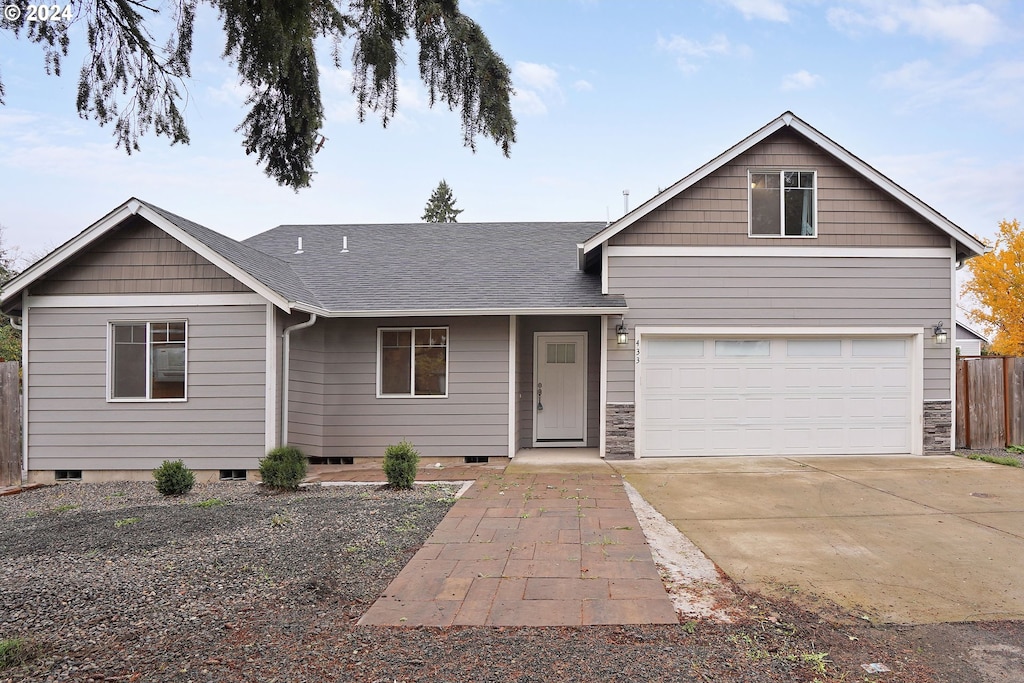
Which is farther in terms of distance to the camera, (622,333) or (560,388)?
(560,388)

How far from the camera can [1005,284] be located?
24266 mm

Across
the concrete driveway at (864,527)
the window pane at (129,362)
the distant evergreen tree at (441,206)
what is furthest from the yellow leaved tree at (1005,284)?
the distant evergreen tree at (441,206)

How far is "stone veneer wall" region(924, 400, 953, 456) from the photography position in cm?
1010

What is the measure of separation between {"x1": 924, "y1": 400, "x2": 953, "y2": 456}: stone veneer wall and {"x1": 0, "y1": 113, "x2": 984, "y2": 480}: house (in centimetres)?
2

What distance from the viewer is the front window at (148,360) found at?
9195 millimetres

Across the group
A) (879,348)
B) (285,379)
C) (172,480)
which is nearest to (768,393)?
(879,348)

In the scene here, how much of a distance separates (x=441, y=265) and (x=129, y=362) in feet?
17.4

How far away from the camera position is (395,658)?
10.6 ft

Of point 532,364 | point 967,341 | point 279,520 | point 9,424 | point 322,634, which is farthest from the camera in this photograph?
point 967,341

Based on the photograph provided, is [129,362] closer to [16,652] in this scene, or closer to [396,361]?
[396,361]

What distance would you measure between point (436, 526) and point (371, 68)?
13.8 feet

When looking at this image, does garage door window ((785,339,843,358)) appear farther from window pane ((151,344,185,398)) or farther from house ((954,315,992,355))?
house ((954,315,992,355))

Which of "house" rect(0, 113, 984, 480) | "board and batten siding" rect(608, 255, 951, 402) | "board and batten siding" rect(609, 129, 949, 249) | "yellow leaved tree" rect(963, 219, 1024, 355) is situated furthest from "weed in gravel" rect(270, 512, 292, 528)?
"yellow leaved tree" rect(963, 219, 1024, 355)

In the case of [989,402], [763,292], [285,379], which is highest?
[763,292]
